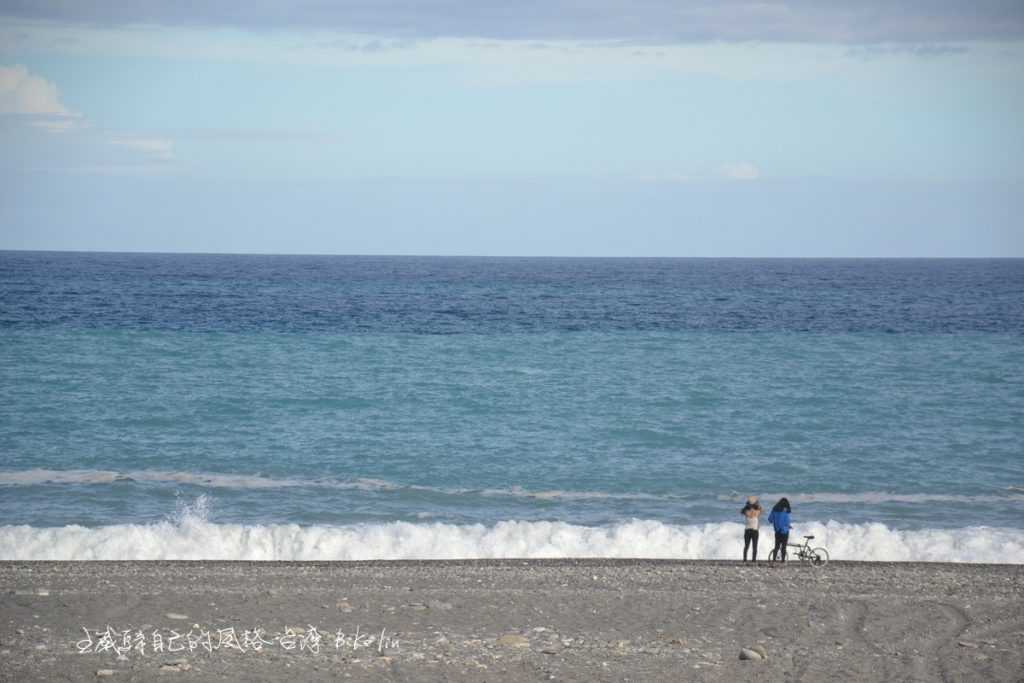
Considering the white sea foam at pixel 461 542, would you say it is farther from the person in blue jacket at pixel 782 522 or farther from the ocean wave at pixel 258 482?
the ocean wave at pixel 258 482

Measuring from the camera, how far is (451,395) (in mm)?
39938

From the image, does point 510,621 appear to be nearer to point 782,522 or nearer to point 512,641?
point 512,641

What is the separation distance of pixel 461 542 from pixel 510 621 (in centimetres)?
665

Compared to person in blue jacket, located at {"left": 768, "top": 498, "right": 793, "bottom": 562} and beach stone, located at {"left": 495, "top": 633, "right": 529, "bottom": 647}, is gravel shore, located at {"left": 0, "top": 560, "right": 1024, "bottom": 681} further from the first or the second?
person in blue jacket, located at {"left": 768, "top": 498, "right": 793, "bottom": 562}

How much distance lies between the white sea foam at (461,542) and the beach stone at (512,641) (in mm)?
6938

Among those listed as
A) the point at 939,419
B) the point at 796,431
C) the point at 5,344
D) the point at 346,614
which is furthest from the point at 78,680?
the point at 5,344

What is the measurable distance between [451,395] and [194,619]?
80.0 ft

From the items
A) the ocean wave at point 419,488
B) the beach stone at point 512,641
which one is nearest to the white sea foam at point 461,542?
the ocean wave at point 419,488

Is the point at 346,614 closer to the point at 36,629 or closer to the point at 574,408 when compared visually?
the point at 36,629

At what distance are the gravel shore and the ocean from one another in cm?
319

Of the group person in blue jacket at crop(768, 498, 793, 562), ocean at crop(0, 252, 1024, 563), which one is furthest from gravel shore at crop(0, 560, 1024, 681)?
ocean at crop(0, 252, 1024, 563)

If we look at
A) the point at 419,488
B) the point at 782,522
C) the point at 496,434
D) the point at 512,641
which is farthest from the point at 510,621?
the point at 496,434

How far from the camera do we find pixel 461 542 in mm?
22531

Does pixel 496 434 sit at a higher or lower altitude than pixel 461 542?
higher
